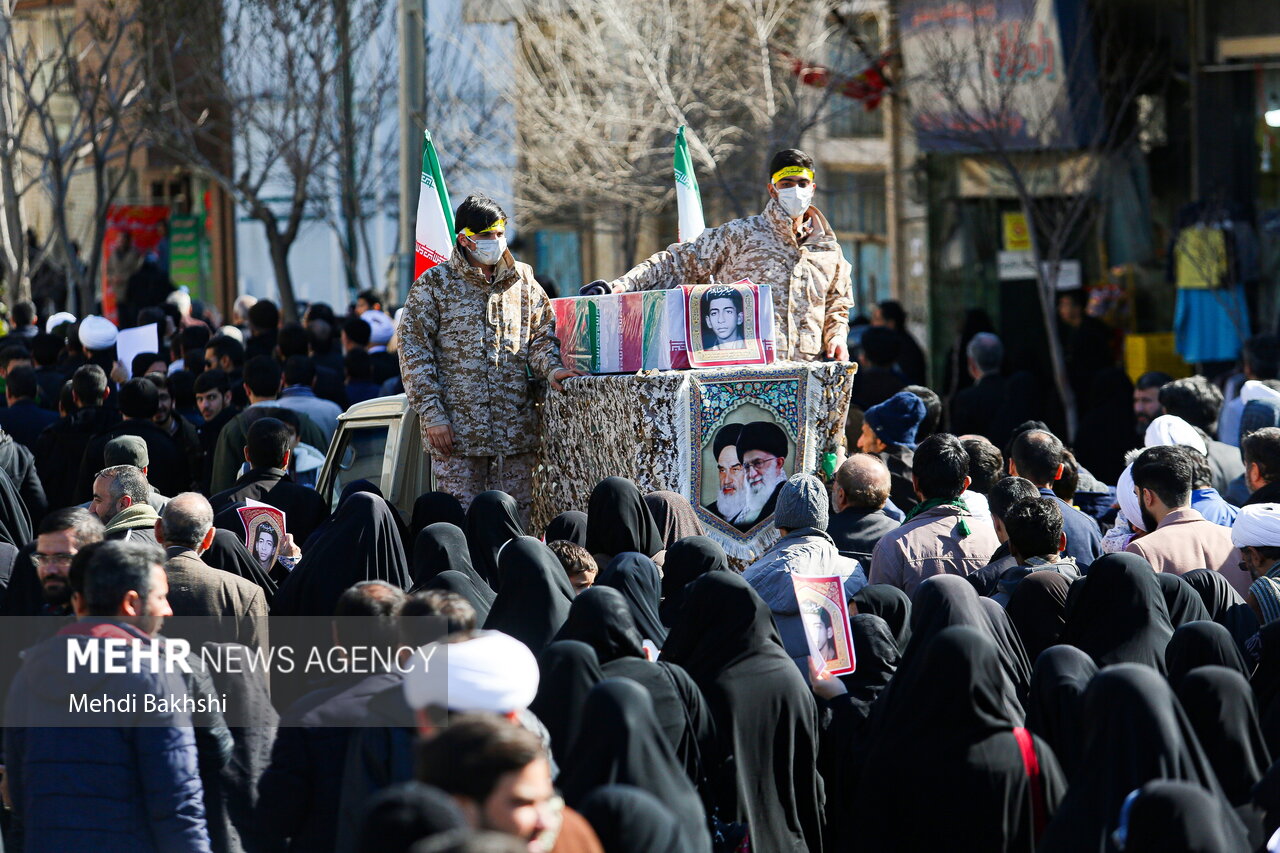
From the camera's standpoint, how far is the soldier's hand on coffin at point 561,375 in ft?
23.9

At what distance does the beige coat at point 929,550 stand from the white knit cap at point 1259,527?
844 millimetres

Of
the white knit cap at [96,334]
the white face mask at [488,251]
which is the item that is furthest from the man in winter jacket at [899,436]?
A: the white knit cap at [96,334]

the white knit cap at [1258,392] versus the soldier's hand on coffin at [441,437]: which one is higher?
the white knit cap at [1258,392]

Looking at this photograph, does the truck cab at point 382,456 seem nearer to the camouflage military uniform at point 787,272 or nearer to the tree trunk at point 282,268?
the camouflage military uniform at point 787,272

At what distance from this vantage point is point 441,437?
7312 millimetres

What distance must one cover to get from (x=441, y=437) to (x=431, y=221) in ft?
6.47

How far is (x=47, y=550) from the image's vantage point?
202 inches

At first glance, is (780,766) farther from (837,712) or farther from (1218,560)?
(1218,560)

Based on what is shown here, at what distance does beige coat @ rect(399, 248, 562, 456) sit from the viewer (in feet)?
24.5

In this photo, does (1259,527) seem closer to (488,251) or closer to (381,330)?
(488,251)

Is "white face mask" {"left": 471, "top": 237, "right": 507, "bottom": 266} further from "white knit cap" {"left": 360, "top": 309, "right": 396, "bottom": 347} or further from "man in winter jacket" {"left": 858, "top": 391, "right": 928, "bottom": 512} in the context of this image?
"white knit cap" {"left": 360, "top": 309, "right": 396, "bottom": 347}

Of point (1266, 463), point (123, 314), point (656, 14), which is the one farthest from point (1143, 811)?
point (123, 314)

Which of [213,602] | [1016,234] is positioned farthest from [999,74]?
[213,602]

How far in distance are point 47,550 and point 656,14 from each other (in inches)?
459
